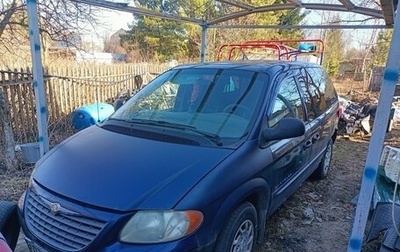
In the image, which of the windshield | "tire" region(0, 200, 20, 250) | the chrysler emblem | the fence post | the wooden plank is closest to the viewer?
the chrysler emblem

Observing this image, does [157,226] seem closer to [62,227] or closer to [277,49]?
[62,227]

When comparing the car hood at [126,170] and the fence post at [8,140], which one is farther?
the fence post at [8,140]

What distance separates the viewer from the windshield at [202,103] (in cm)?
269

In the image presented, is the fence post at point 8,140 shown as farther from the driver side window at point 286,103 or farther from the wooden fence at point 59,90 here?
the driver side window at point 286,103

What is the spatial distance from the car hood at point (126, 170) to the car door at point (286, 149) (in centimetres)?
70

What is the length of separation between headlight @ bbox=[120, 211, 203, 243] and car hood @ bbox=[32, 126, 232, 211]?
0.18 feet

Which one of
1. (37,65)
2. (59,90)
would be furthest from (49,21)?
(37,65)

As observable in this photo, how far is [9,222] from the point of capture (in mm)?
2402

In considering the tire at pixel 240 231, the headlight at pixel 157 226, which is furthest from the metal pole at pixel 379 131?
the headlight at pixel 157 226

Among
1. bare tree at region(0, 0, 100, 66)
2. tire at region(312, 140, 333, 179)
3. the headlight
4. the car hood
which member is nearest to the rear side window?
tire at region(312, 140, 333, 179)

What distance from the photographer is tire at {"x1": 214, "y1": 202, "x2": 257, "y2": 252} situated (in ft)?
6.97

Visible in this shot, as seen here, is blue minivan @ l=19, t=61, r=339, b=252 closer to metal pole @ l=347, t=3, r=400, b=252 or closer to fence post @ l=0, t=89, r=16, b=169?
metal pole @ l=347, t=3, r=400, b=252

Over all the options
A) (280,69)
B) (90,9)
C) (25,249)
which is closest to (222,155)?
(280,69)

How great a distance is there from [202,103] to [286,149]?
906mm
